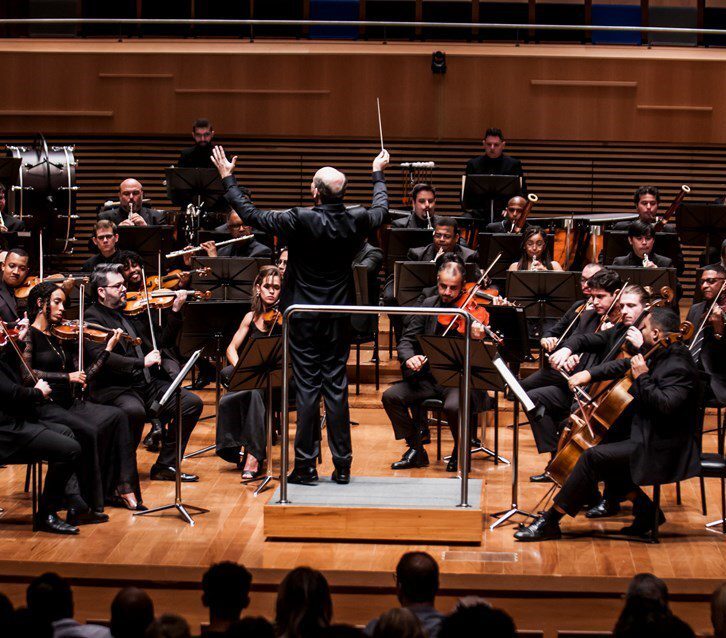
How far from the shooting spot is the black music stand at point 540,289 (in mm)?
7344

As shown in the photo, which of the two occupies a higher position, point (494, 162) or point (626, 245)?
point (494, 162)

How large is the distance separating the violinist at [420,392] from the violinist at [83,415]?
1.58 m

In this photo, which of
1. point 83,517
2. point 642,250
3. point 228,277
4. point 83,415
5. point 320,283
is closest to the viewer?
point 320,283

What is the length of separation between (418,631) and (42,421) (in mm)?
3296

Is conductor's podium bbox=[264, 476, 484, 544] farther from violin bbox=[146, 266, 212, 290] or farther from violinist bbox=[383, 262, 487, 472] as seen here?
violin bbox=[146, 266, 212, 290]

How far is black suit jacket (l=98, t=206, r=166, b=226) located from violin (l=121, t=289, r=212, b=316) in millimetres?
1574

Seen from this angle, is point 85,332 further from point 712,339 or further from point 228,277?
point 712,339

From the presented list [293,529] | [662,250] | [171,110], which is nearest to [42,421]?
[293,529]

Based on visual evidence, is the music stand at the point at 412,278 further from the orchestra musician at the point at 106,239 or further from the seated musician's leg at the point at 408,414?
the orchestra musician at the point at 106,239

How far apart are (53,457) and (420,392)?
7.25ft

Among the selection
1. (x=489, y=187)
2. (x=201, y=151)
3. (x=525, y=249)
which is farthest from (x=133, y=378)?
(x=201, y=151)

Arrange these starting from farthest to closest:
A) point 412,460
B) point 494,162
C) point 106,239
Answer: point 494,162 → point 106,239 → point 412,460

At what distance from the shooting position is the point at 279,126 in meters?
11.5

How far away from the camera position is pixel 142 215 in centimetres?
913
